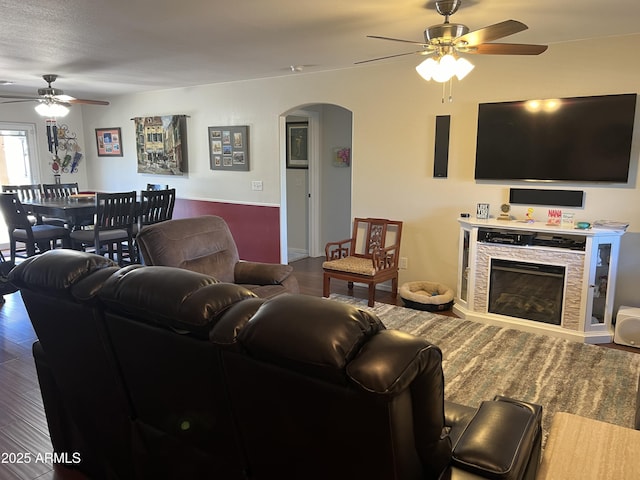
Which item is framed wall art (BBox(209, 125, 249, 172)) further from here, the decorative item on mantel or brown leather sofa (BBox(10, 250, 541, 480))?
brown leather sofa (BBox(10, 250, 541, 480))

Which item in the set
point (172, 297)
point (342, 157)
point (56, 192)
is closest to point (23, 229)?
point (56, 192)

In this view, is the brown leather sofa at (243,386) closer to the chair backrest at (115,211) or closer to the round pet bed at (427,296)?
the round pet bed at (427,296)

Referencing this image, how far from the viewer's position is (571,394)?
2.85 m

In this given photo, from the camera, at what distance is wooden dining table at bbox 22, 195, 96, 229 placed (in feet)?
17.2

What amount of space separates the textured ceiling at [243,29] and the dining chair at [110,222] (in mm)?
1404

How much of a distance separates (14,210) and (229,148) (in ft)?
8.63

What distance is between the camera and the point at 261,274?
11.6ft

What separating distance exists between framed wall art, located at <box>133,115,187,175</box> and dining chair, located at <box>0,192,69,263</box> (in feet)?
5.71

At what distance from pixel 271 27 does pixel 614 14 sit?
229 cm

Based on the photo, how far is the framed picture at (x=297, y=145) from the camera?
6446 mm

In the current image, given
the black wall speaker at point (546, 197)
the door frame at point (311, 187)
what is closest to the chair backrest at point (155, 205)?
the door frame at point (311, 187)

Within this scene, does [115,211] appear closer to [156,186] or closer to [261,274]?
[156,186]

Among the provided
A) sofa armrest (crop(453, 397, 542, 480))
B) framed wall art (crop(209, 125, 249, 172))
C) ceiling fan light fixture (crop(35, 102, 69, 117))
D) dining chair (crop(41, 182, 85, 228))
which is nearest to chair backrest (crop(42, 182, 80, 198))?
dining chair (crop(41, 182, 85, 228))

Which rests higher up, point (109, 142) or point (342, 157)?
point (109, 142)
